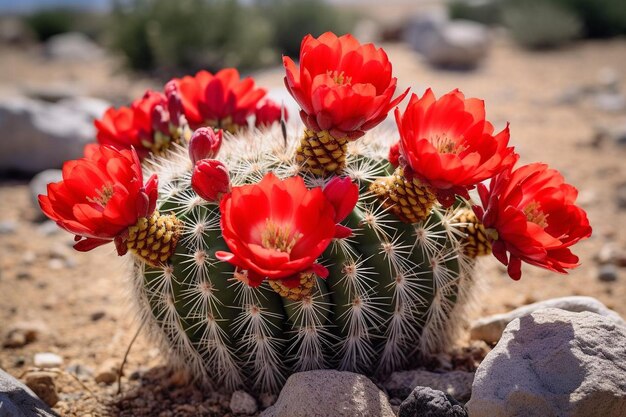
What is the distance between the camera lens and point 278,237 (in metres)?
1.83

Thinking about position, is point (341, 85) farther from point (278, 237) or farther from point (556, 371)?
point (556, 371)

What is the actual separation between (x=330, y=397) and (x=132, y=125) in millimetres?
1412

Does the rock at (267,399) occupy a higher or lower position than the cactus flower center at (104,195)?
lower

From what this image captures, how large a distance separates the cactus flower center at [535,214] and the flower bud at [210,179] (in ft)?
3.28

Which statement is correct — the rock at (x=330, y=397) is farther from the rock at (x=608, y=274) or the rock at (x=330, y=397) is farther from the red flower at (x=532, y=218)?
the rock at (x=608, y=274)

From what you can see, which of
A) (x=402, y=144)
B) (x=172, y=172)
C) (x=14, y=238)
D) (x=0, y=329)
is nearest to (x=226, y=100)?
(x=172, y=172)

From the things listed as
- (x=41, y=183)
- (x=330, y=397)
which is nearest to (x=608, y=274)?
(x=330, y=397)

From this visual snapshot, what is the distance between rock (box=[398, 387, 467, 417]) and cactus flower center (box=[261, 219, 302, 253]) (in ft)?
2.08

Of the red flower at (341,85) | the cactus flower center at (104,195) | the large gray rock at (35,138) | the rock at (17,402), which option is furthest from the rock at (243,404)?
the large gray rock at (35,138)

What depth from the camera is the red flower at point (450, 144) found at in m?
1.92

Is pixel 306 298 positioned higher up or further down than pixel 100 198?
further down

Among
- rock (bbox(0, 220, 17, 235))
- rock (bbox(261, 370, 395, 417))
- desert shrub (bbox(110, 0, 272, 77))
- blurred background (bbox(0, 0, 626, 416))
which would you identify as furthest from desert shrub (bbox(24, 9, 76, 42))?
rock (bbox(261, 370, 395, 417))

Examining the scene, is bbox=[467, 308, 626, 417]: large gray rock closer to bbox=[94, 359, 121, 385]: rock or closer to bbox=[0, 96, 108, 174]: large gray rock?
bbox=[94, 359, 121, 385]: rock

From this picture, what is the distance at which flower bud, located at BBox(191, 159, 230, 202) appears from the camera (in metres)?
2.02
